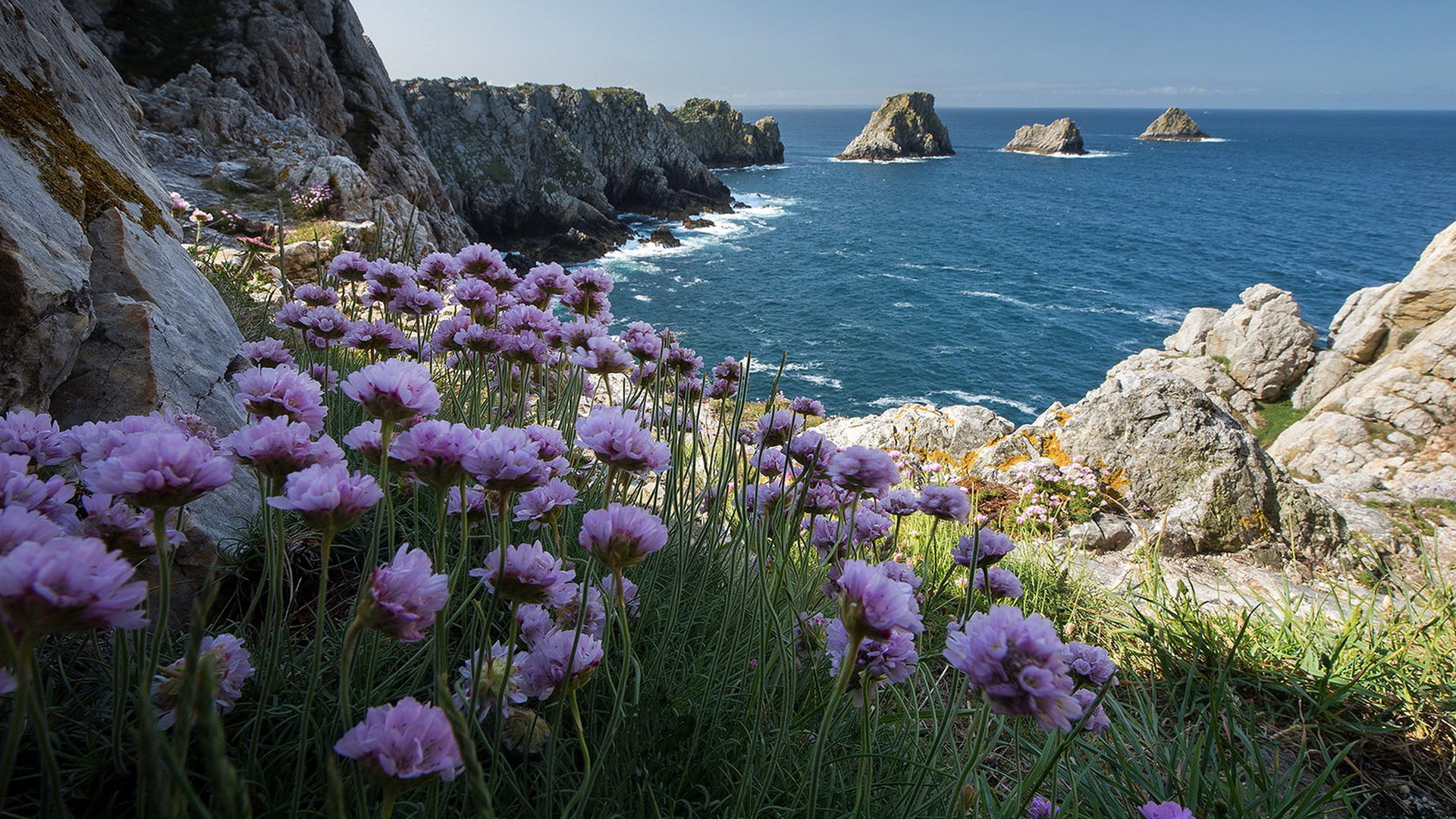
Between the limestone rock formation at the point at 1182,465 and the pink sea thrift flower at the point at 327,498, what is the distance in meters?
6.00

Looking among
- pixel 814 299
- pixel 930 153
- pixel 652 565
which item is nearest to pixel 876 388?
pixel 814 299

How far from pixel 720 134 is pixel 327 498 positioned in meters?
84.3

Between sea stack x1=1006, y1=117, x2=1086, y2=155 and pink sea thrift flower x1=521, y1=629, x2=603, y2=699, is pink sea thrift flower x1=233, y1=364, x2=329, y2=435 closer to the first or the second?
pink sea thrift flower x1=521, y1=629, x2=603, y2=699

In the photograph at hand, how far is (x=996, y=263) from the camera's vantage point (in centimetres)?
4112

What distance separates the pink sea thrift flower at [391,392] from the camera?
1.30 m

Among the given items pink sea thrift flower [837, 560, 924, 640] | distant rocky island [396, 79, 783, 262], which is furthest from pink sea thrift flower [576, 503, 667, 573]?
distant rocky island [396, 79, 783, 262]

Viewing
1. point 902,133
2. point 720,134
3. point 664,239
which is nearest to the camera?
point 664,239

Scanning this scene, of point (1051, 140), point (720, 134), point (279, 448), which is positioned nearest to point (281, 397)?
point (279, 448)

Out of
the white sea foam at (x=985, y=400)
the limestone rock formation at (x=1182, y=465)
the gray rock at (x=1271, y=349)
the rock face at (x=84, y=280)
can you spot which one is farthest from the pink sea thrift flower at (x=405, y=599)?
the gray rock at (x=1271, y=349)

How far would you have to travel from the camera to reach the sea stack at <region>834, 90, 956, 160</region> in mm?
90250

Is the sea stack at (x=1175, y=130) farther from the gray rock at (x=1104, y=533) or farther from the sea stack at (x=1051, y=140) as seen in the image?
the gray rock at (x=1104, y=533)

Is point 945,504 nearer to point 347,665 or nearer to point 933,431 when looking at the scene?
point 347,665

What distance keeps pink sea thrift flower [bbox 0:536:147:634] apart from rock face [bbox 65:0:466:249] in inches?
379

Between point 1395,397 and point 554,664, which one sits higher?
point 554,664
